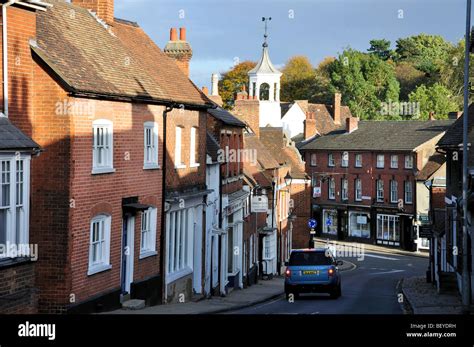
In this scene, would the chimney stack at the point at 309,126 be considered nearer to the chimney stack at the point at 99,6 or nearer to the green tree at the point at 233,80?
the green tree at the point at 233,80

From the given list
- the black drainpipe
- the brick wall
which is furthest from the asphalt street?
the brick wall

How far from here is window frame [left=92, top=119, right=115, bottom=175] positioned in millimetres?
19344

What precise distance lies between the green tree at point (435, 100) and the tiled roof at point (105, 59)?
189ft

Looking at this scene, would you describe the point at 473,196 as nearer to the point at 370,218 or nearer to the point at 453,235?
the point at 453,235

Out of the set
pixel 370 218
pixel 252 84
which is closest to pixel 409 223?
pixel 370 218

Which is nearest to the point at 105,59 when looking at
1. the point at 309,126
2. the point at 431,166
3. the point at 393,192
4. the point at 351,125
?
the point at 431,166

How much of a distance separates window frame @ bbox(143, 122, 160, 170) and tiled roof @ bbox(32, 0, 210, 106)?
2.61 feet

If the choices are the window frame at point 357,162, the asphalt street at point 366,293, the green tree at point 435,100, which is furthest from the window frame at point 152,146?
the green tree at point 435,100

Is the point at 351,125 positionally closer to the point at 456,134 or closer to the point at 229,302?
the point at 456,134

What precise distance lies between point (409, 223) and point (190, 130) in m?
45.7

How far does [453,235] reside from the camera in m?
34.0

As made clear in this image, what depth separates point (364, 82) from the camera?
8400cm

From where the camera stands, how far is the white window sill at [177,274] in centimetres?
2525

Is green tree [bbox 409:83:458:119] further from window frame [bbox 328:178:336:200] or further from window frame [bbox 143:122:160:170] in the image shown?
window frame [bbox 143:122:160:170]
